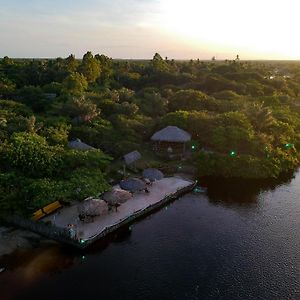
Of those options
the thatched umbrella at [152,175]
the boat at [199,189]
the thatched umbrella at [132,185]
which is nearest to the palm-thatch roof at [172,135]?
the boat at [199,189]

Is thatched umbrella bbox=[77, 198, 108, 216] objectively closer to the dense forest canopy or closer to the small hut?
the dense forest canopy

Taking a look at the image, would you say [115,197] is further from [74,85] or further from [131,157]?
[74,85]

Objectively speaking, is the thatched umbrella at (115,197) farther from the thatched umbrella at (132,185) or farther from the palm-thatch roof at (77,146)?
the palm-thatch roof at (77,146)

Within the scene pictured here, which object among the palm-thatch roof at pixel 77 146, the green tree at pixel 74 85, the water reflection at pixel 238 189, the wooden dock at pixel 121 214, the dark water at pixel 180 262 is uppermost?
the green tree at pixel 74 85

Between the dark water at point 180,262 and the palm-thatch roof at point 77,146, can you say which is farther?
the palm-thatch roof at point 77,146

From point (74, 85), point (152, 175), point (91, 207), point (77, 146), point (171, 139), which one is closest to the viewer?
point (91, 207)

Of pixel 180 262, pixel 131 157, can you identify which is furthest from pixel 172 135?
pixel 180 262
